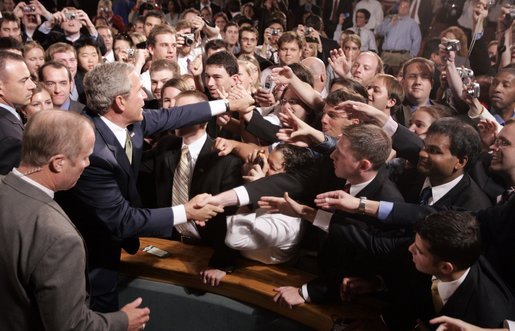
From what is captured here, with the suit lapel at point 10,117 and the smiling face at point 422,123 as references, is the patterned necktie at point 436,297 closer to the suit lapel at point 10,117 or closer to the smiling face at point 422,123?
the smiling face at point 422,123

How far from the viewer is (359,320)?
2393mm

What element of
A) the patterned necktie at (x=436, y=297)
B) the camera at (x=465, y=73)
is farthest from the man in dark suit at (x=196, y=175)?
the camera at (x=465, y=73)

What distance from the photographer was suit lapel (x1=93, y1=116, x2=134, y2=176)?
8.11ft

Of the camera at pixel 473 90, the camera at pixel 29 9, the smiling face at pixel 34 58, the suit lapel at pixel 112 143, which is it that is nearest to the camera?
the suit lapel at pixel 112 143

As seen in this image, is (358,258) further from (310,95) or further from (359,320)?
(310,95)

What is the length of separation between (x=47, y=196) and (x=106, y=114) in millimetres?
881

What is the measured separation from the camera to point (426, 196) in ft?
8.47

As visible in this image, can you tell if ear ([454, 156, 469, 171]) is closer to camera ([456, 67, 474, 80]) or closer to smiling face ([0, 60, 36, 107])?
camera ([456, 67, 474, 80])

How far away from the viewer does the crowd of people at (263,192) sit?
5.79ft

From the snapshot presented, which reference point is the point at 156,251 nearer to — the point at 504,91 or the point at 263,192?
the point at 263,192

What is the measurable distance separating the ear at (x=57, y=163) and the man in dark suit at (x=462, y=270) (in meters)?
1.30

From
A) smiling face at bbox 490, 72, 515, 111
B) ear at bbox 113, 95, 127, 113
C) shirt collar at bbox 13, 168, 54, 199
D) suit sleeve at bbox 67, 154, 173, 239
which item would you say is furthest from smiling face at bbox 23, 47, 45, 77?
smiling face at bbox 490, 72, 515, 111

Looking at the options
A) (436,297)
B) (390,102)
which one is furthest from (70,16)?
(436,297)

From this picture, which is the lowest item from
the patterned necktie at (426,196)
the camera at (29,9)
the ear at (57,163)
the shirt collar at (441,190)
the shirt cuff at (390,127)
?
the camera at (29,9)
